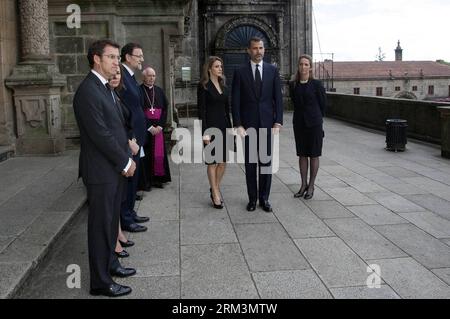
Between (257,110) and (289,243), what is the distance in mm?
1871

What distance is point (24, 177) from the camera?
25.2 ft

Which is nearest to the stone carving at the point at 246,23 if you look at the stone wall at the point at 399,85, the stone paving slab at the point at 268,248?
the stone paving slab at the point at 268,248

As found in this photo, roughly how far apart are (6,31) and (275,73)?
558 cm

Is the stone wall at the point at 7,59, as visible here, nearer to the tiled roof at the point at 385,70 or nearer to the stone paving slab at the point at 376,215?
the stone paving slab at the point at 376,215

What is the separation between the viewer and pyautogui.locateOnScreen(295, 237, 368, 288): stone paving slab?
4.19m

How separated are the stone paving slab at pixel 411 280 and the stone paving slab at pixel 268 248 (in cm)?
69

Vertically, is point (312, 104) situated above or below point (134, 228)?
above

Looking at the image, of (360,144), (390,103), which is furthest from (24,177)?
(390,103)

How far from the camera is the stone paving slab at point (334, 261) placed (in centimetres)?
419

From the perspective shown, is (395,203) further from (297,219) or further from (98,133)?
(98,133)

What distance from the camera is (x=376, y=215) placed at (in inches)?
242

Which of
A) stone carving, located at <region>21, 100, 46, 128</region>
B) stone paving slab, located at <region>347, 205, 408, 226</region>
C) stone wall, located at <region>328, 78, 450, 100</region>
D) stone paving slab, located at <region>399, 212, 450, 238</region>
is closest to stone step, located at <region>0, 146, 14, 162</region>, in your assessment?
stone carving, located at <region>21, 100, 46, 128</region>

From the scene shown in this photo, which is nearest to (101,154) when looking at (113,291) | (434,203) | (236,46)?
(113,291)

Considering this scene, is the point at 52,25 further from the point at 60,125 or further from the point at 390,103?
the point at 390,103
